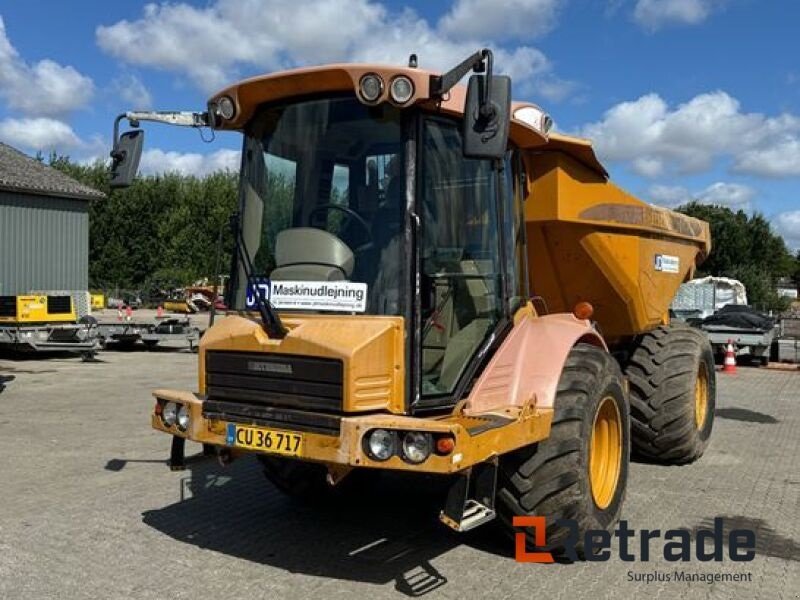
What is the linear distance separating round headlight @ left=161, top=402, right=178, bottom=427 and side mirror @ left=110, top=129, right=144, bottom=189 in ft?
4.59

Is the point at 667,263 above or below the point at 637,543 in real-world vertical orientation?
above

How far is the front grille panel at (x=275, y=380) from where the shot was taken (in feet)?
14.2

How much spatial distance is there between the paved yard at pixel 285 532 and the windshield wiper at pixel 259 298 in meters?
→ 1.36

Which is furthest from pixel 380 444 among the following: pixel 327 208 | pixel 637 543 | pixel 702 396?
pixel 702 396

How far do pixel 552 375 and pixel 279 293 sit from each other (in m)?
1.64

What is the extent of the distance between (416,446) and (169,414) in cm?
170

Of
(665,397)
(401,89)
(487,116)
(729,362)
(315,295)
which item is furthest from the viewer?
(729,362)

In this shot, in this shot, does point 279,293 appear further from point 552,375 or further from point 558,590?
point 558,590

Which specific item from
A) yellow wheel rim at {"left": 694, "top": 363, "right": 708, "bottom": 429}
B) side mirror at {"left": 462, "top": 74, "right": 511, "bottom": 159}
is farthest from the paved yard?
side mirror at {"left": 462, "top": 74, "right": 511, "bottom": 159}

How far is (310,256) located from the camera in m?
4.72

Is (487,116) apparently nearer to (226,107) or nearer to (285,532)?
(226,107)

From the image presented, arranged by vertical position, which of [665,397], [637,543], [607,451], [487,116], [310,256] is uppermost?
[487,116]

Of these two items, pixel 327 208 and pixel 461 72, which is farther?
pixel 327 208

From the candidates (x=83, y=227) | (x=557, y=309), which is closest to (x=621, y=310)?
(x=557, y=309)
